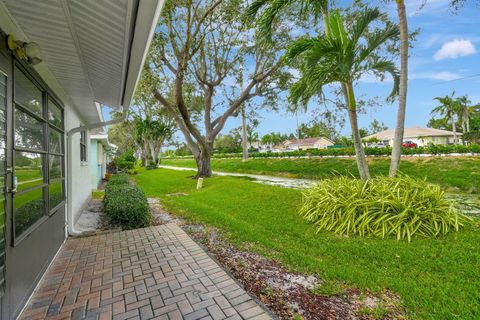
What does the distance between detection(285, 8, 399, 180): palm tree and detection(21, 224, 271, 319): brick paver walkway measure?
4.21 m

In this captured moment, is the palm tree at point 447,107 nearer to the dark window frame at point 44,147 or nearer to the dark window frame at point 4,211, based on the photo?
the dark window frame at point 44,147

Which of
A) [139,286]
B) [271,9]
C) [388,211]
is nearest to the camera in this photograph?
[139,286]

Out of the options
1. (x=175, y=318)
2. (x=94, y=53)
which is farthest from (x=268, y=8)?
(x=175, y=318)

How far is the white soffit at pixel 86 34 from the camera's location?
6.47 feet

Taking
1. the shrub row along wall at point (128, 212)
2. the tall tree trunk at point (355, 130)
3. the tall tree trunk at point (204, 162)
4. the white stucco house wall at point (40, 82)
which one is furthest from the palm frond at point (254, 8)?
the tall tree trunk at point (204, 162)

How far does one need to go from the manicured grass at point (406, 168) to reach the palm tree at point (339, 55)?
2944 mm

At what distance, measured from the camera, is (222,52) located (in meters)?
13.9

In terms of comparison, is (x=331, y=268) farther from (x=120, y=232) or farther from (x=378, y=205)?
(x=120, y=232)

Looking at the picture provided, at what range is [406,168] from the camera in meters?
14.0

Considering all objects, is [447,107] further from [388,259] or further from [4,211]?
[4,211]

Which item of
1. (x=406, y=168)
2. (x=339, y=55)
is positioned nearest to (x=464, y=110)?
(x=406, y=168)

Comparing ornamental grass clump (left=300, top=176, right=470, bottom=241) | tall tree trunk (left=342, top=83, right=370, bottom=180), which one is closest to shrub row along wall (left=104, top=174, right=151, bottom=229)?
ornamental grass clump (left=300, top=176, right=470, bottom=241)

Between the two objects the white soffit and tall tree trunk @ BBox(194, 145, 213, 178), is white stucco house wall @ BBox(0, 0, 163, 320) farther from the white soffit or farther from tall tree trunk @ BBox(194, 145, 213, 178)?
tall tree trunk @ BBox(194, 145, 213, 178)

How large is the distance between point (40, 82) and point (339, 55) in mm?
5421
